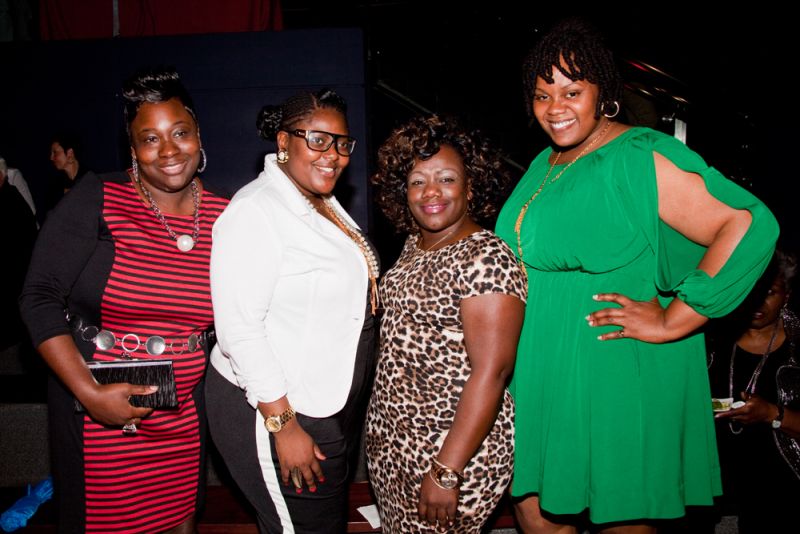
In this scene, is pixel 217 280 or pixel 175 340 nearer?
pixel 217 280

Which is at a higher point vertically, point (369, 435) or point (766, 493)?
point (369, 435)

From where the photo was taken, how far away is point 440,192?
1.72m

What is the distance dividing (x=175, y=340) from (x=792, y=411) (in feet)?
7.99

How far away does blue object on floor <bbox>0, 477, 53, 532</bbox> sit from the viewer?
261 centimetres

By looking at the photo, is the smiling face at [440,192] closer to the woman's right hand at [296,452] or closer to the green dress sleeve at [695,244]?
the green dress sleeve at [695,244]

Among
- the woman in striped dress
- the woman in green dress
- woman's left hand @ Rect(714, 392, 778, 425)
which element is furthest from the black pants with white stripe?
woman's left hand @ Rect(714, 392, 778, 425)

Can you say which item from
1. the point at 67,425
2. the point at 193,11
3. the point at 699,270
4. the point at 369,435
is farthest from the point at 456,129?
the point at 193,11

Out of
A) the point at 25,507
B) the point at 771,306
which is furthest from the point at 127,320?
the point at 771,306

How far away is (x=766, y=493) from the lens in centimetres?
219

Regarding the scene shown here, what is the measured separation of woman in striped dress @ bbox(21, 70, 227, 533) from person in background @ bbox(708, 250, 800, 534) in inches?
82.4

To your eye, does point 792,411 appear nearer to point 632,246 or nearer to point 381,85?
point 632,246

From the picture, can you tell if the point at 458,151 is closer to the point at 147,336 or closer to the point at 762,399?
the point at 147,336

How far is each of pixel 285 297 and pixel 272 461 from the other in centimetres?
50

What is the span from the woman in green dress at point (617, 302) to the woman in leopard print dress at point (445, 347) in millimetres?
200
